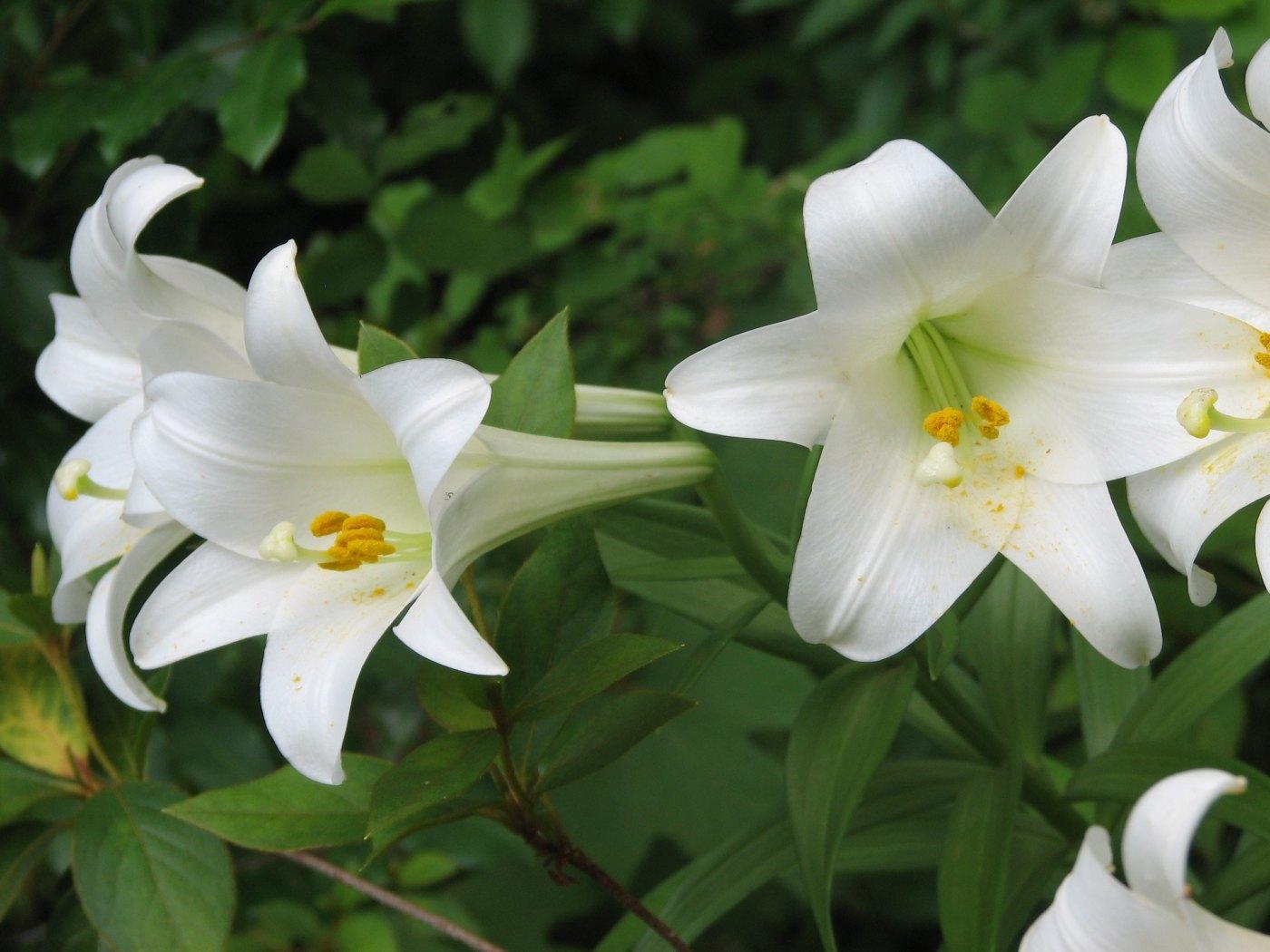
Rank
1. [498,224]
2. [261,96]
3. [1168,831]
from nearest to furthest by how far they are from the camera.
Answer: [1168,831]
[261,96]
[498,224]

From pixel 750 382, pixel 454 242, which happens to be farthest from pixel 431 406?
pixel 454 242

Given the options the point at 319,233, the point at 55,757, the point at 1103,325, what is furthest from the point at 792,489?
the point at 319,233

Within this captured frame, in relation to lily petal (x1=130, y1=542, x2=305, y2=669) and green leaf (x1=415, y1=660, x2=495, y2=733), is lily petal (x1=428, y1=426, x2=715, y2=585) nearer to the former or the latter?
green leaf (x1=415, y1=660, x2=495, y2=733)

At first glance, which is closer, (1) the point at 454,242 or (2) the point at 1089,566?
(2) the point at 1089,566

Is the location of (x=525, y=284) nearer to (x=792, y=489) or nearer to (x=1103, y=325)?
(x=792, y=489)

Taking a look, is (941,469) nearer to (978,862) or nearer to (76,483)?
(978,862)

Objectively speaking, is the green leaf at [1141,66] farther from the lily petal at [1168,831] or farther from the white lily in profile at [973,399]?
the lily petal at [1168,831]

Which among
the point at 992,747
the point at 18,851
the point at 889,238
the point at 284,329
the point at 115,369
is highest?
the point at 889,238
